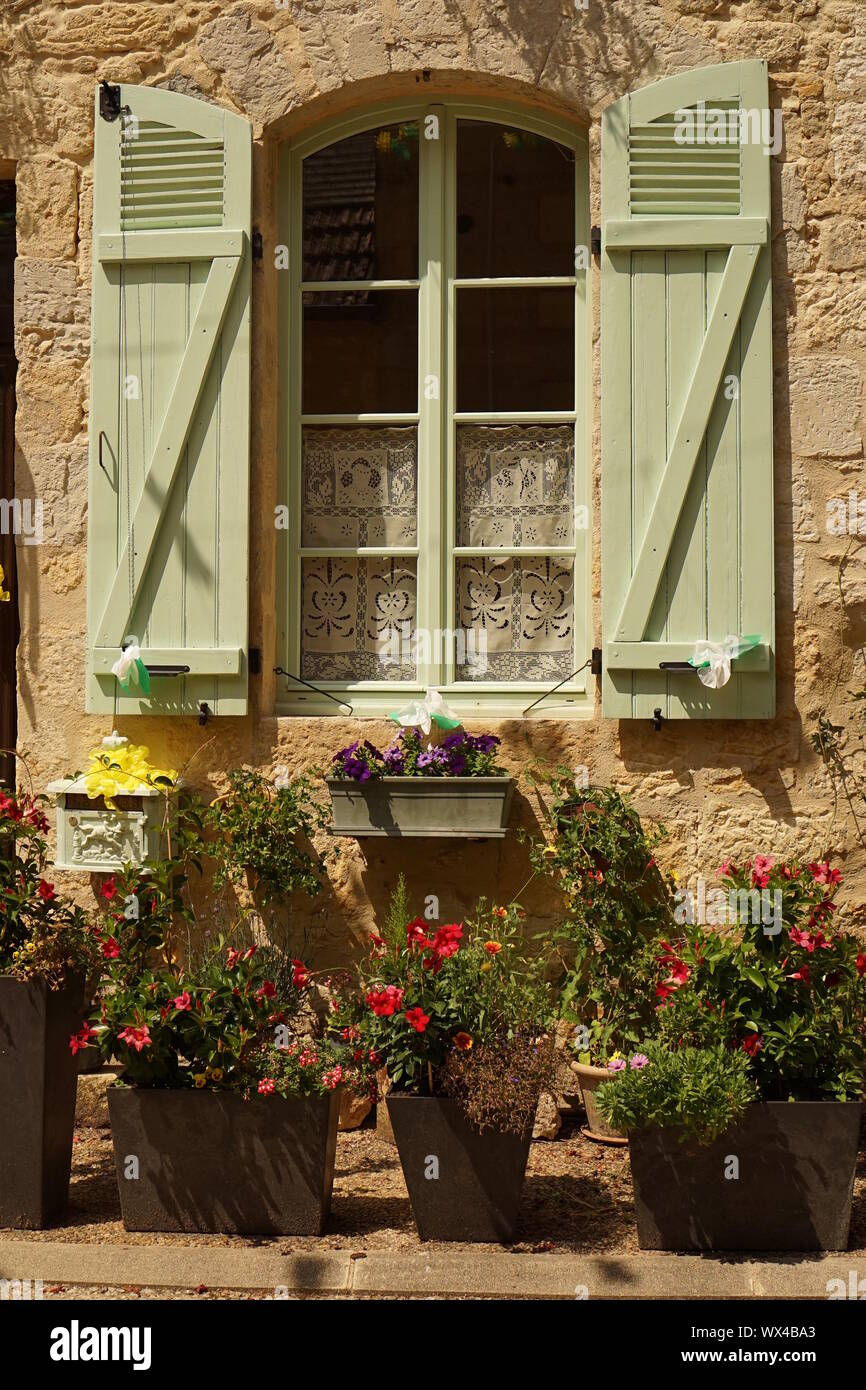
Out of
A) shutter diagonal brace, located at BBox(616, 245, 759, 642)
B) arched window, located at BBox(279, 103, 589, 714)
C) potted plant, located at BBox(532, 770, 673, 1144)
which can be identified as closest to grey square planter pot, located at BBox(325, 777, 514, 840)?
potted plant, located at BBox(532, 770, 673, 1144)

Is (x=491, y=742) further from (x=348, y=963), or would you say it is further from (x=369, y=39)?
(x=369, y=39)

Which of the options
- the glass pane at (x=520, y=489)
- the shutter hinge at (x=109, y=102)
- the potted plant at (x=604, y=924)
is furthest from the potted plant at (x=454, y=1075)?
the shutter hinge at (x=109, y=102)

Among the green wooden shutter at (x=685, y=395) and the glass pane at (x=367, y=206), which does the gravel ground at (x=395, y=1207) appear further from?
the glass pane at (x=367, y=206)

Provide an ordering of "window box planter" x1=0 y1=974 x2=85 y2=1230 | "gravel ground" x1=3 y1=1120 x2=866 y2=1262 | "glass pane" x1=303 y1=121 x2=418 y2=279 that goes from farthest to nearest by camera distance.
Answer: "glass pane" x1=303 y1=121 x2=418 y2=279 → "window box planter" x1=0 y1=974 x2=85 y2=1230 → "gravel ground" x1=3 y1=1120 x2=866 y2=1262

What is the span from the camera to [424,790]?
174 inches

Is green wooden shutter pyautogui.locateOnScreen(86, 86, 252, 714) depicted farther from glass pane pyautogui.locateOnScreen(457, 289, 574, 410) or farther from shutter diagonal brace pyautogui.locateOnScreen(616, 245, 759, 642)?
shutter diagonal brace pyautogui.locateOnScreen(616, 245, 759, 642)

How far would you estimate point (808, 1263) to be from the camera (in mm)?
3486

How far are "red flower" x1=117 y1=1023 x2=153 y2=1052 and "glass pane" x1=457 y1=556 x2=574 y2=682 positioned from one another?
1.68 m

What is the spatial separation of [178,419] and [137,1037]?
2.01 m

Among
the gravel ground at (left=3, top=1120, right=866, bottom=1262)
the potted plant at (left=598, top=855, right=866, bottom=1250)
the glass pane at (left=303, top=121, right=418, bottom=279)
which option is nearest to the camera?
the potted plant at (left=598, top=855, right=866, bottom=1250)

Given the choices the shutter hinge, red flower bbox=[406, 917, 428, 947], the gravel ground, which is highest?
the shutter hinge

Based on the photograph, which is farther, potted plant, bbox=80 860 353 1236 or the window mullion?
the window mullion

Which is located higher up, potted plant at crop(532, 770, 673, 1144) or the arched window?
the arched window

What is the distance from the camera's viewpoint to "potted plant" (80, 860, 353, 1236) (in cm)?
366
